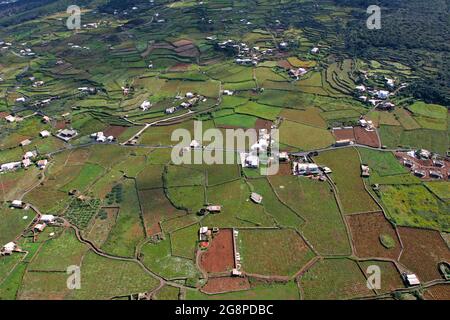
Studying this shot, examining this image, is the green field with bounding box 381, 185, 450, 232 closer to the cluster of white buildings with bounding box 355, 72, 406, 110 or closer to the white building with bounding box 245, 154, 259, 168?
the white building with bounding box 245, 154, 259, 168

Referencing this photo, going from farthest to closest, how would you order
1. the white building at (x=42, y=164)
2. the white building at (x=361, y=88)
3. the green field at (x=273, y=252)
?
the white building at (x=361, y=88) → the white building at (x=42, y=164) → the green field at (x=273, y=252)

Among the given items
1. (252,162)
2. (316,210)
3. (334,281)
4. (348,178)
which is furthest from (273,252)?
(348,178)

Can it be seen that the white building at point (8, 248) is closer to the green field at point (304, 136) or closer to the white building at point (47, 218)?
the white building at point (47, 218)

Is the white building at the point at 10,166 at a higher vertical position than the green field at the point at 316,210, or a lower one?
higher

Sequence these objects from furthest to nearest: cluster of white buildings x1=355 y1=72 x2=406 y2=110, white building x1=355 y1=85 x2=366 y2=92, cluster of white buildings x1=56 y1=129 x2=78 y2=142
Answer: white building x1=355 y1=85 x2=366 y2=92, cluster of white buildings x1=355 y1=72 x2=406 y2=110, cluster of white buildings x1=56 y1=129 x2=78 y2=142

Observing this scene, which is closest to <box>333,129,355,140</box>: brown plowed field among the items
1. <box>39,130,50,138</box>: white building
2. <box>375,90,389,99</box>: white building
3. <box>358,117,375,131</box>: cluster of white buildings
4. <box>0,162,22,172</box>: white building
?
<box>358,117,375,131</box>: cluster of white buildings

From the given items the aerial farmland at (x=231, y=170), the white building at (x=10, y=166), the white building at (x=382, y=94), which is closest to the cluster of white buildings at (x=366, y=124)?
the aerial farmland at (x=231, y=170)

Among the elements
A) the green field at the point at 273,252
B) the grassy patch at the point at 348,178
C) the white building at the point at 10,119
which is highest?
the white building at the point at 10,119

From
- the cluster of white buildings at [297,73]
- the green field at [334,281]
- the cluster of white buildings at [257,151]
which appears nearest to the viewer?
the green field at [334,281]

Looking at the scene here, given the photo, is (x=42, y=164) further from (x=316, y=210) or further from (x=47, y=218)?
(x=316, y=210)

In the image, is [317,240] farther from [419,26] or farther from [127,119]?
[419,26]
